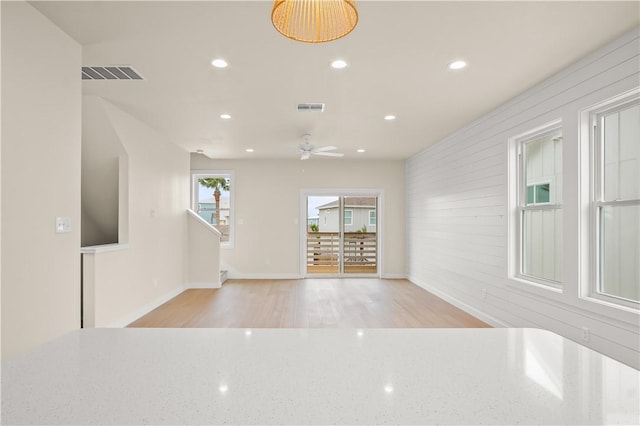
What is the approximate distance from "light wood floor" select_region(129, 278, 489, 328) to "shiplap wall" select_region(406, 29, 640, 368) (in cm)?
46

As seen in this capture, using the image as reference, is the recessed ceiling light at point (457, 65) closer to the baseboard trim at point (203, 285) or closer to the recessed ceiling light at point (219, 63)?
the recessed ceiling light at point (219, 63)

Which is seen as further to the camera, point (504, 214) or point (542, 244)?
point (504, 214)

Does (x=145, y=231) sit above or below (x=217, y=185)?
below

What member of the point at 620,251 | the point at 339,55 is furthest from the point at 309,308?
the point at 620,251

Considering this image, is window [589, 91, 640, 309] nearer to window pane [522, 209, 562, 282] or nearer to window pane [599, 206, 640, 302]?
window pane [599, 206, 640, 302]

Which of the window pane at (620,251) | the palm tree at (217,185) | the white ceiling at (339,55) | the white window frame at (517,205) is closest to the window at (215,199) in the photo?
the palm tree at (217,185)

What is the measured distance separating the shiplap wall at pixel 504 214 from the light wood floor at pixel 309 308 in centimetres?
46

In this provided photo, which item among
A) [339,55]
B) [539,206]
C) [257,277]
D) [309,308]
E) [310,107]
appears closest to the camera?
[339,55]

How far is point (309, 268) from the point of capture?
8.23 metres

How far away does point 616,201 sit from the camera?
285 cm

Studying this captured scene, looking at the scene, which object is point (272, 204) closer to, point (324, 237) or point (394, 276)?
point (324, 237)

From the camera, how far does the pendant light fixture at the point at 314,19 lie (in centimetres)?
128

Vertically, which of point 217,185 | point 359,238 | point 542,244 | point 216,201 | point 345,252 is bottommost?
point 345,252

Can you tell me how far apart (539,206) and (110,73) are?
173 inches
